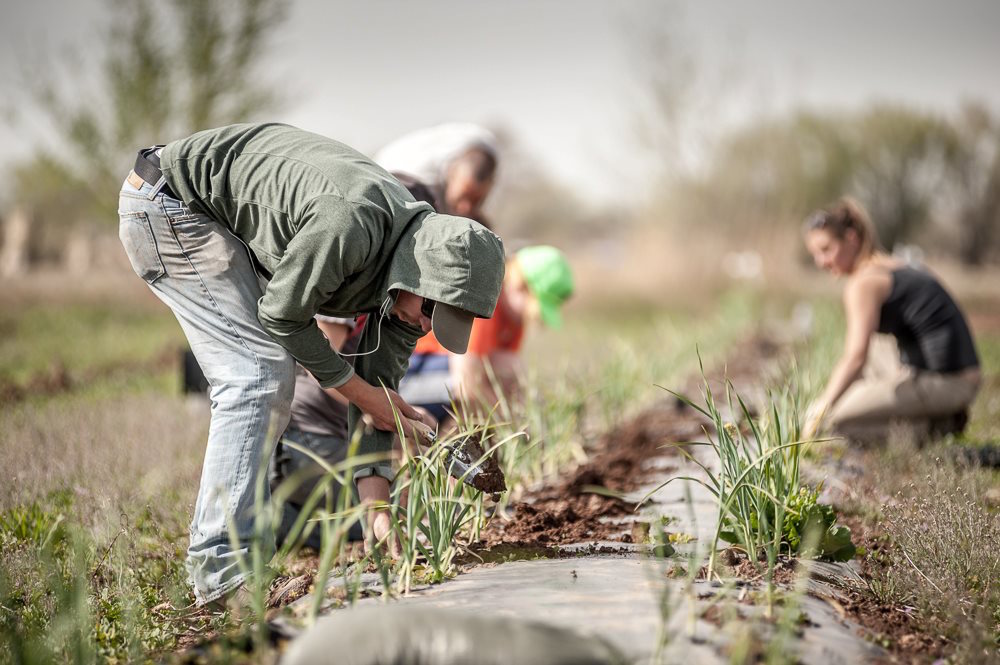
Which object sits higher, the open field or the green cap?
the green cap

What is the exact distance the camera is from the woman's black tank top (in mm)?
4449

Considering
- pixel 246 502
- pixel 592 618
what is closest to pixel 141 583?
pixel 246 502

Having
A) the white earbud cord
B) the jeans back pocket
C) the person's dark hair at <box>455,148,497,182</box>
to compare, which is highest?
the person's dark hair at <box>455,148,497,182</box>

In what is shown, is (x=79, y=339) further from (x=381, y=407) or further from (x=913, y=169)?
(x=913, y=169)

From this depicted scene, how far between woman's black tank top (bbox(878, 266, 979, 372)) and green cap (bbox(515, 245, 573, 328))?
1.71m

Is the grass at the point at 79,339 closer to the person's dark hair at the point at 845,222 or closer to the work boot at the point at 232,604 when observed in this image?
the work boot at the point at 232,604

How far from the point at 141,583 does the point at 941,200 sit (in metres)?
27.5

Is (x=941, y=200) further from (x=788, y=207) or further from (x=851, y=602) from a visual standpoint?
(x=851, y=602)

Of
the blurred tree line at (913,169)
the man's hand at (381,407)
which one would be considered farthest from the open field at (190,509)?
the blurred tree line at (913,169)

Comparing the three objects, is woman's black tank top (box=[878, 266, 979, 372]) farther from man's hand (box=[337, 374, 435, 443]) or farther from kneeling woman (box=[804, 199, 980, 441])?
man's hand (box=[337, 374, 435, 443])

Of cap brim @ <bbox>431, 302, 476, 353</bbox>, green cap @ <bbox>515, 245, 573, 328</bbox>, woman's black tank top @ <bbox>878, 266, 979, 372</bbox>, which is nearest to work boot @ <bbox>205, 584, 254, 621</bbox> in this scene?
cap brim @ <bbox>431, 302, 476, 353</bbox>

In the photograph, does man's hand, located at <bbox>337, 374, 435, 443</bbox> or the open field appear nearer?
the open field

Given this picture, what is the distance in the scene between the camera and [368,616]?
1605 mm

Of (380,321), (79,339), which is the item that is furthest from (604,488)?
(79,339)
